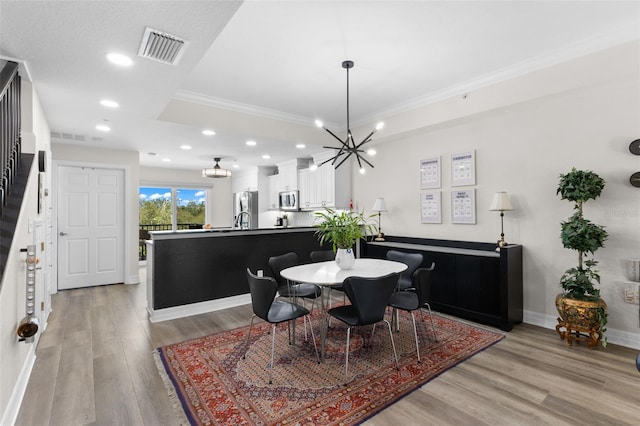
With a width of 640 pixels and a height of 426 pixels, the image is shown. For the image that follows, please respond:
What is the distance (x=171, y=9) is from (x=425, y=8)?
1.80m

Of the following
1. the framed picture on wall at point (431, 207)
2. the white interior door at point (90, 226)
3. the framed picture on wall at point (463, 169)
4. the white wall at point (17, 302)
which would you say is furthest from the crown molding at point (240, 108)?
the white interior door at point (90, 226)

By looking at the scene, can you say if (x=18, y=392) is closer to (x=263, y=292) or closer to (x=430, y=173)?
(x=263, y=292)

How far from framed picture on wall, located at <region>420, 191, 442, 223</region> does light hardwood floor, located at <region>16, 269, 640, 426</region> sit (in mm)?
1653

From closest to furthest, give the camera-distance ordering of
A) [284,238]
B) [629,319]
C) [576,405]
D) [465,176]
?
[576,405] < [629,319] < [465,176] < [284,238]

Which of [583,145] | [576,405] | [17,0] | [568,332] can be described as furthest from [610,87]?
[17,0]

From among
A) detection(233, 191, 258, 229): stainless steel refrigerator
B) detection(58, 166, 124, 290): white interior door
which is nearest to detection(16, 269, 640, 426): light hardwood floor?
detection(58, 166, 124, 290): white interior door

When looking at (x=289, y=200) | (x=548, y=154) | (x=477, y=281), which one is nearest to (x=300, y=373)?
(x=477, y=281)

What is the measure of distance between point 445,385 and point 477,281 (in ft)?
5.36

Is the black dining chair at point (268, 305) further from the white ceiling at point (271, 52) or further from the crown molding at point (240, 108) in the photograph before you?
the crown molding at point (240, 108)

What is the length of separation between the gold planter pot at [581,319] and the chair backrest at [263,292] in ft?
9.09

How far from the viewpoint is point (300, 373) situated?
2.55 meters

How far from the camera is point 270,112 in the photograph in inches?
184

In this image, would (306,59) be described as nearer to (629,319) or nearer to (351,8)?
(351,8)

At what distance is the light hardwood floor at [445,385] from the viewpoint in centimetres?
201
